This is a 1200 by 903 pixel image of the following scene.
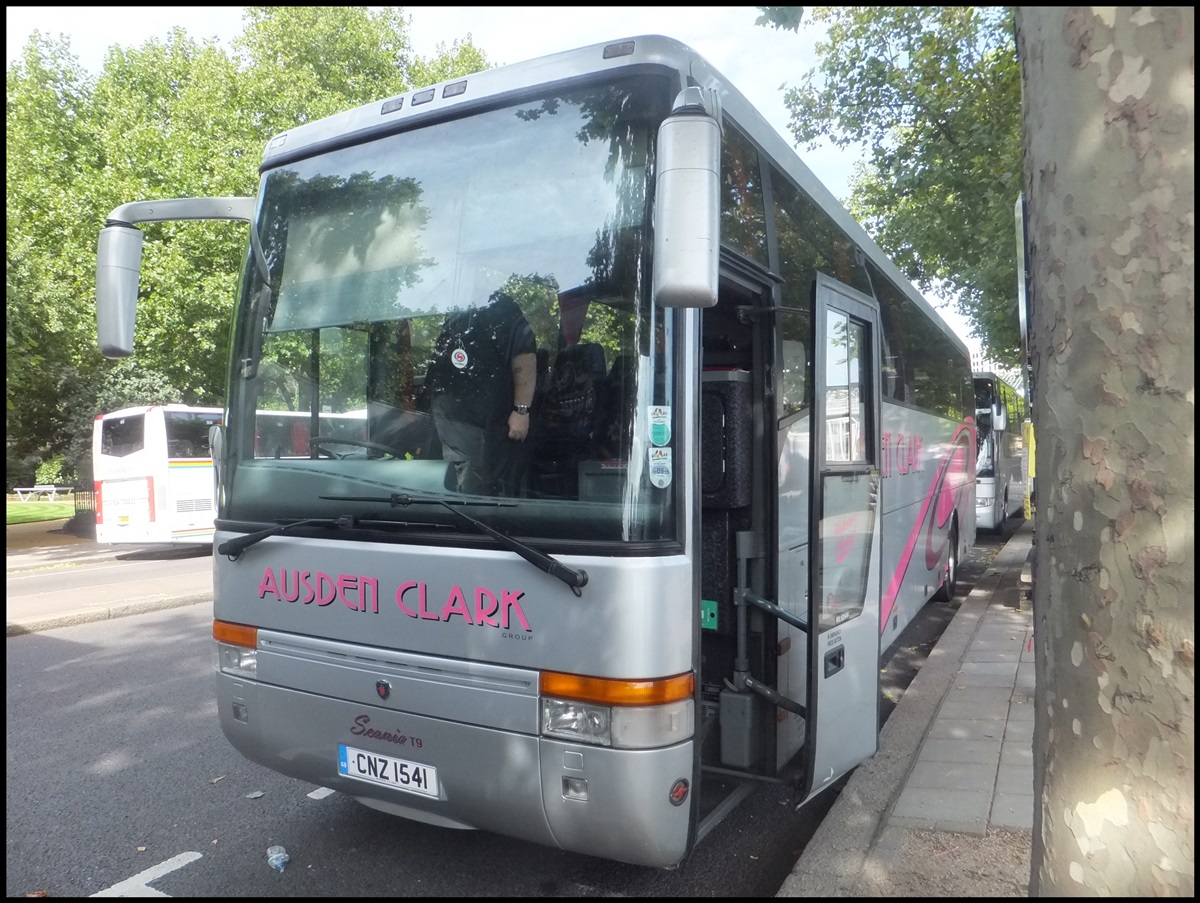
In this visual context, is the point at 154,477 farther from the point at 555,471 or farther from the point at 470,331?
the point at 555,471

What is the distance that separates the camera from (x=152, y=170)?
20875mm

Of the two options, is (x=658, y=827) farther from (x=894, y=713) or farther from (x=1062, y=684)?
(x=894, y=713)

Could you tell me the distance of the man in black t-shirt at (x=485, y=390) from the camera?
3.30 metres

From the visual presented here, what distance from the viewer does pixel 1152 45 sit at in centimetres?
180

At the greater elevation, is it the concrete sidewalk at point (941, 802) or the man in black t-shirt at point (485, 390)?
the man in black t-shirt at point (485, 390)

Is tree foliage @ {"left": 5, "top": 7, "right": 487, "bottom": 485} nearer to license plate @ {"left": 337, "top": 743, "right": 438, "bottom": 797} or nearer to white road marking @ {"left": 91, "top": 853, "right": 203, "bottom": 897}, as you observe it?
white road marking @ {"left": 91, "top": 853, "right": 203, "bottom": 897}

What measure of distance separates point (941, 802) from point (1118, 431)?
2.89m

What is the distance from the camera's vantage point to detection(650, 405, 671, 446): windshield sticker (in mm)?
3098

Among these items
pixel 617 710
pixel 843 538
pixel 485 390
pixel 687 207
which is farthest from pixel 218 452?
pixel 843 538

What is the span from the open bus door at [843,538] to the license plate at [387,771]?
5.01 ft

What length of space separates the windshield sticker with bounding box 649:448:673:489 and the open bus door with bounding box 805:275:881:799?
34.4 inches

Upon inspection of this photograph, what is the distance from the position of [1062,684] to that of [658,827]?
1.52 metres

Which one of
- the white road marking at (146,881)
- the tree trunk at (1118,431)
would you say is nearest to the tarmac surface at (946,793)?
the tree trunk at (1118,431)

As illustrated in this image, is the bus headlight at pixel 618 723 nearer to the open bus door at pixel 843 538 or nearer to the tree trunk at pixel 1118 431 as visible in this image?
the open bus door at pixel 843 538
